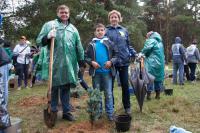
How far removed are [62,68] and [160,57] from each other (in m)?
3.50

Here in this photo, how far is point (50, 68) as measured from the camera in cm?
562

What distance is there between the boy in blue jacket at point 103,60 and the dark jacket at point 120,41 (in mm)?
201

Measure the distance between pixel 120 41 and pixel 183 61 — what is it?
23.1 ft

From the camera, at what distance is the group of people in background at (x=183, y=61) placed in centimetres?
1280

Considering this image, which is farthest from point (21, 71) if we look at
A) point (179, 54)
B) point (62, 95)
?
point (62, 95)

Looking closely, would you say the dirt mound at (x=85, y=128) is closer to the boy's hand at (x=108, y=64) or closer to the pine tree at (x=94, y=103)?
the pine tree at (x=94, y=103)

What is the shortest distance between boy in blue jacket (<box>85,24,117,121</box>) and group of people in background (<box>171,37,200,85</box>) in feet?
23.4

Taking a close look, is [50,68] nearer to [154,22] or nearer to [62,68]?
[62,68]

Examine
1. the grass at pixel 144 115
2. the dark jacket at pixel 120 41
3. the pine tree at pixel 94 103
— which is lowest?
the grass at pixel 144 115

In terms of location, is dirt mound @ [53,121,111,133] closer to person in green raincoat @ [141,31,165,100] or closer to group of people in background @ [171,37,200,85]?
person in green raincoat @ [141,31,165,100]

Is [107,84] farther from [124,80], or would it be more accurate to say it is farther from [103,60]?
[124,80]

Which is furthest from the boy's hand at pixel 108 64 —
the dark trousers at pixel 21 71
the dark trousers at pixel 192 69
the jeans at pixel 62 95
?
the dark trousers at pixel 192 69

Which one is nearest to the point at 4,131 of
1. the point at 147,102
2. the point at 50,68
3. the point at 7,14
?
the point at 50,68

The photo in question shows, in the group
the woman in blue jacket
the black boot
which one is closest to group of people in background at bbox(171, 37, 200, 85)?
the woman in blue jacket
